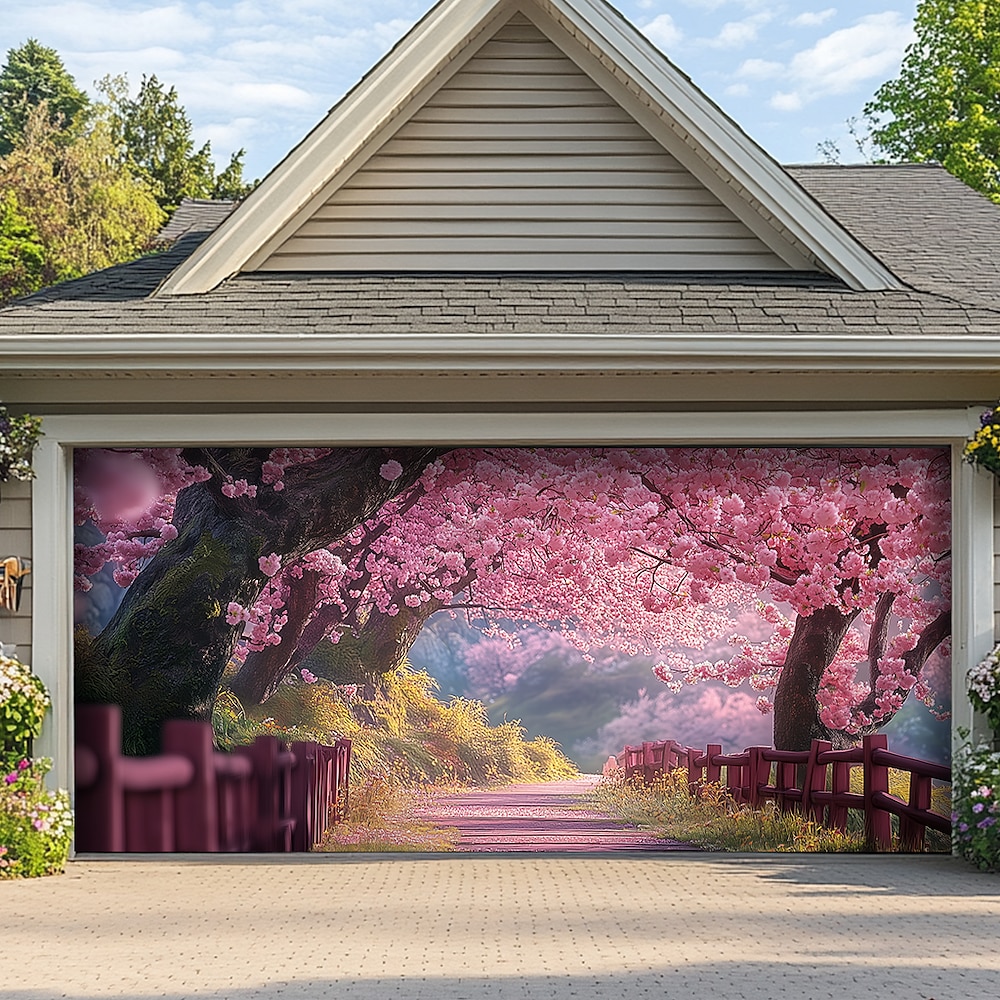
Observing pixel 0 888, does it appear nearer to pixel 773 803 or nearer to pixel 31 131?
pixel 773 803

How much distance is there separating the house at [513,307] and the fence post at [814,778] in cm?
94

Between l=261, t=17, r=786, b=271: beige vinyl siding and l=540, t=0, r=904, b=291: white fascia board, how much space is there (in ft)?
1.19

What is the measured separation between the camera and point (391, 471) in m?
8.82

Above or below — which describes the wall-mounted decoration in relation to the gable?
below

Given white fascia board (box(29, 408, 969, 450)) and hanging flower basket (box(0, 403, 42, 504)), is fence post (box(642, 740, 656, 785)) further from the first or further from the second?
hanging flower basket (box(0, 403, 42, 504))

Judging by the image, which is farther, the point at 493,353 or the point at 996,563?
the point at 996,563

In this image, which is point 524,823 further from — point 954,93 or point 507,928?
point 954,93

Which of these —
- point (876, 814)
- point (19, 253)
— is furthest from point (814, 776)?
point (19, 253)

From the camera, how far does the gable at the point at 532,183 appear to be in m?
9.02

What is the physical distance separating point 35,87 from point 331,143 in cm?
3940

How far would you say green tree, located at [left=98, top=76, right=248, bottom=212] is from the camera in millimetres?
40125

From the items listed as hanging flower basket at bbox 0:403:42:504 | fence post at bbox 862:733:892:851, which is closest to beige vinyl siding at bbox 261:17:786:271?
hanging flower basket at bbox 0:403:42:504

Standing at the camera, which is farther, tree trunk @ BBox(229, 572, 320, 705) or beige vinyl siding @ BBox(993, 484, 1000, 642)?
tree trunk @ BBox(229, 572, 320, 705)

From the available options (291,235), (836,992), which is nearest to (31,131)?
(291,235)
